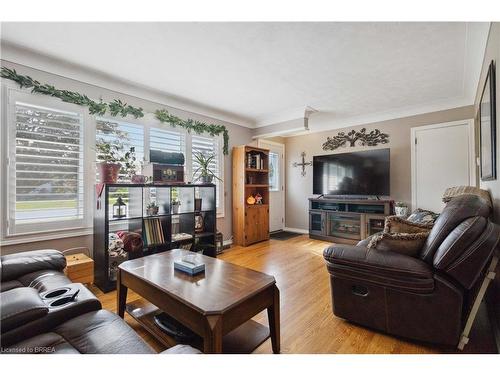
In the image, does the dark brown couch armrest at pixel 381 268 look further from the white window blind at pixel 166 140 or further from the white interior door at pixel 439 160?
the white interior door at pixel 439 160

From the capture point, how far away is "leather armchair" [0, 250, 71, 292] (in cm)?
149

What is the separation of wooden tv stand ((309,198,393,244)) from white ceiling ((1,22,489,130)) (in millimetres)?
1758

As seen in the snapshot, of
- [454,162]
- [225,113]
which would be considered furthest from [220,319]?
[454,162]

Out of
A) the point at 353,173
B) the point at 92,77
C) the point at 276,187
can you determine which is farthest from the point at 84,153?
the point at 353,173

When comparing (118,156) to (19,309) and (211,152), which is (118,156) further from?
(19,309)

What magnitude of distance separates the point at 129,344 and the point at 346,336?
58.0 inches

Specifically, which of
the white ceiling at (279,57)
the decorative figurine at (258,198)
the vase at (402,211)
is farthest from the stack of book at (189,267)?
the vase at (402,211)

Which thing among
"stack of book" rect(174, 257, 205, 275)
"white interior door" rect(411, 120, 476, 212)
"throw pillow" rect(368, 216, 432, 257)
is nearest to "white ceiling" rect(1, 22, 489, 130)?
"white interior door" rect(411, 120, 476, 212)

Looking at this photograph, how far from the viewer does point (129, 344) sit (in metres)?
1.01

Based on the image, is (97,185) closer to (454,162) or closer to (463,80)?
(463,80)

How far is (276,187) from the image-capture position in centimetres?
552

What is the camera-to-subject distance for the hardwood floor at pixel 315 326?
156 centimetres

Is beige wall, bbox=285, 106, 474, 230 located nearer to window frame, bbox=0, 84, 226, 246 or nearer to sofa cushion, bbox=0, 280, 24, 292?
window frame, bbox=0, 84, 226, 246

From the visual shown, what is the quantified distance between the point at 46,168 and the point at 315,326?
2968mm
